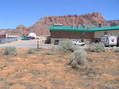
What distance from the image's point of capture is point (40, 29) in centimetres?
16712

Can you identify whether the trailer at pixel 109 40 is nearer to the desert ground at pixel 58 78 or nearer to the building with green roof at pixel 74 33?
the building with green roof at pixel 74 33

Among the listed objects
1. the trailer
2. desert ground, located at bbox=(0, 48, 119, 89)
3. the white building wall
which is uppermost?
the white building wall

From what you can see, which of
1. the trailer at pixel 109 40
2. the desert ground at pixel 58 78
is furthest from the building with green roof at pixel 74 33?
the desert ground at pixel 58 78

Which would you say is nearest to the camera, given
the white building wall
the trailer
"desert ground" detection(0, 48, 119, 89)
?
"desert ground" detection(0, 48, 119, 89)

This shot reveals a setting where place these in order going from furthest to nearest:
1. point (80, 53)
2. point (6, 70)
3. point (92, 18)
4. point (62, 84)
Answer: point (92, 18)
point (80, 53)
point (6, 70)
point (62, 84)

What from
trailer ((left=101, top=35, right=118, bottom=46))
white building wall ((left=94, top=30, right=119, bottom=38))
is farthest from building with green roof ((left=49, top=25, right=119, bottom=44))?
trailer ((left=101, top=35, right=118, bottom=46))

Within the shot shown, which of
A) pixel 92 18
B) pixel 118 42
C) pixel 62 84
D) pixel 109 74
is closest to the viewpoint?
pixel 62 84

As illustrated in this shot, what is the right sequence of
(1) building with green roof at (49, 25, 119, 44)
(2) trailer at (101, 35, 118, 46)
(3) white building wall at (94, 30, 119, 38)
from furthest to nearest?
(1) building with green roof at (49, 25, 119, 44), (3) white building wall at (94, 30, 119, 38), (2) trailer at (101, 35, 118, 46)

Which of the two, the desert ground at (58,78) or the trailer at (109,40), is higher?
the trailer at (109,40)

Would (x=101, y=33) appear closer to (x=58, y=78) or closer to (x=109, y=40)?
(x=109, y=40)

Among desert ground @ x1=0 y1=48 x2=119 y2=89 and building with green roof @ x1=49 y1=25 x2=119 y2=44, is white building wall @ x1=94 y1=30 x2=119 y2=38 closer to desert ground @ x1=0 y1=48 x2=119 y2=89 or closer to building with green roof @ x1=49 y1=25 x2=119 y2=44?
building with green roof @ x1=49 y1=25 x2=119 y2=44

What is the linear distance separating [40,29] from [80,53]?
153 metres

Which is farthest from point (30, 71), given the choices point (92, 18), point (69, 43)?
point (92, 18)

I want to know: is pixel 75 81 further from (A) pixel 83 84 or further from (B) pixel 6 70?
(B) pixel 6 70
